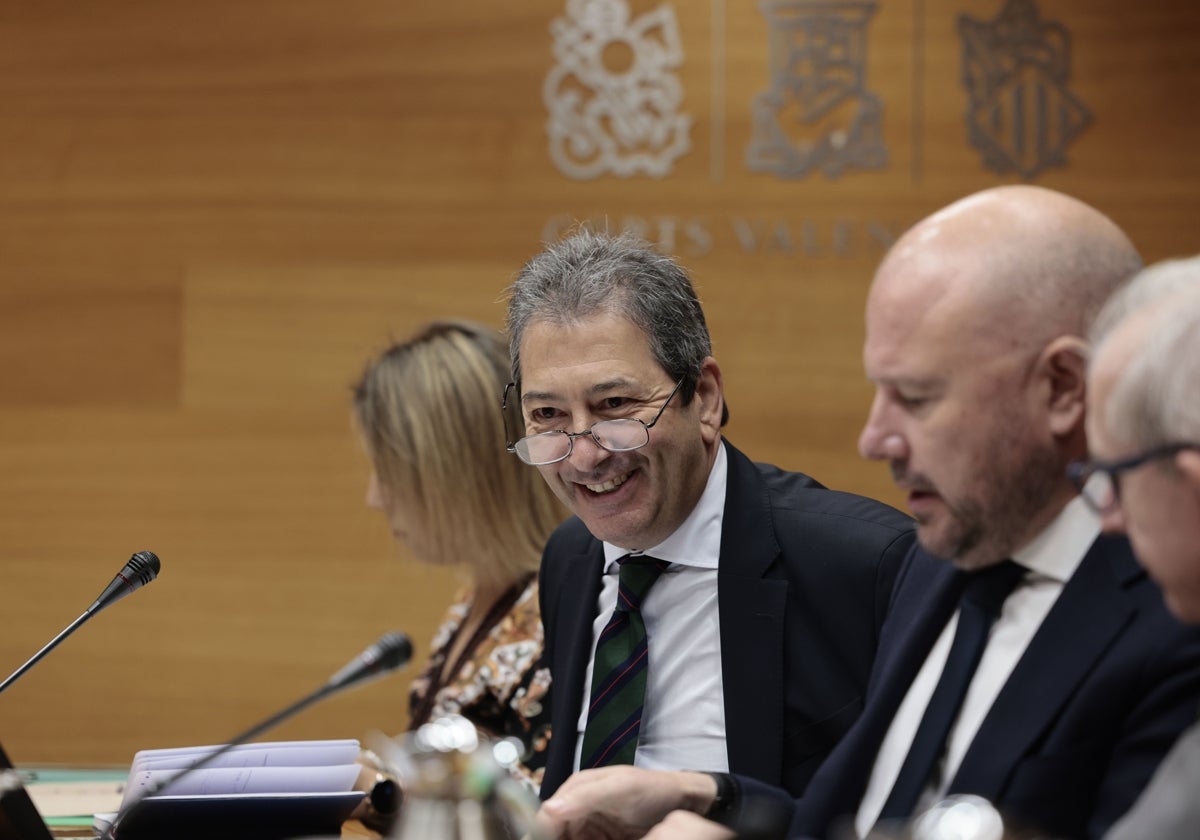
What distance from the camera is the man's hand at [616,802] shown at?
5.74 feet

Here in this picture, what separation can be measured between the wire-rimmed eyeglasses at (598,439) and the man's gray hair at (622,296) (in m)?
0.07

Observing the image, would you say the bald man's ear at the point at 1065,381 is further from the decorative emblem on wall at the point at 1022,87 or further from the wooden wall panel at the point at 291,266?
the decorative emblem on wall at the point at 1022,87

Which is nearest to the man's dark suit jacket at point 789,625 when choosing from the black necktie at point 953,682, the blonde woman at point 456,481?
the black necktie at point 953,682

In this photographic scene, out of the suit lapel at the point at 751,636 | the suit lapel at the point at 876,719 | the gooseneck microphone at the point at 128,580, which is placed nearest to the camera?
the suit lapel at the point at 876,719

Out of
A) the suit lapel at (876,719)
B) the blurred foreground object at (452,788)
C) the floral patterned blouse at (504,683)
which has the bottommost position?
the floral patterned blouse at (504,683)

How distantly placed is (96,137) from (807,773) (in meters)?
3.48

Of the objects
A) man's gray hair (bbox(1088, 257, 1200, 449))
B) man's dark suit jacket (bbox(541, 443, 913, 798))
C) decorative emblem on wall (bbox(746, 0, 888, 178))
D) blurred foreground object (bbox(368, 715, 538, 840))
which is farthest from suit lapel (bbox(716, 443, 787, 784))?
decorative emblem on wall (bbox(746, 0, 888, 178))

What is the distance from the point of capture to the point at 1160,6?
4227 millimetres

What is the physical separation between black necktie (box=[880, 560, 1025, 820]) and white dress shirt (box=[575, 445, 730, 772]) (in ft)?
2.04

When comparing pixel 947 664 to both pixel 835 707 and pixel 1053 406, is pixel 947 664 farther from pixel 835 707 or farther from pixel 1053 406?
pixel 835 707

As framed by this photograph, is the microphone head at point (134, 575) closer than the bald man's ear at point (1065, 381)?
No

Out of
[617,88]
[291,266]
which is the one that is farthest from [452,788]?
[291,266]

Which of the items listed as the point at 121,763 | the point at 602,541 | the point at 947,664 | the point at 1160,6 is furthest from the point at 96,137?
the point at 947,664

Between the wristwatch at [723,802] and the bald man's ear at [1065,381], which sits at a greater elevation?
the bald man's ear at [1065,381]
